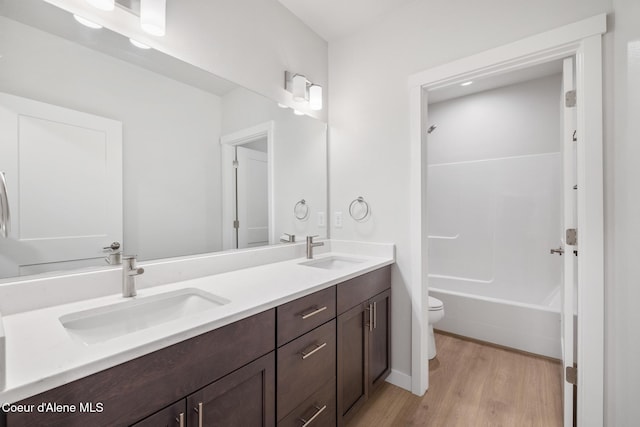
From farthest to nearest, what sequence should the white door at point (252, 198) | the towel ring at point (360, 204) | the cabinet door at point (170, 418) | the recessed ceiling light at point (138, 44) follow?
the towel ring at point (360, 204) < the white door at point (252, 198) < the recessed ceiling light at point (138, 44) < the cabinet door at point (170, 418)

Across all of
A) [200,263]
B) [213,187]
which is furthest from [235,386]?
[213,187]

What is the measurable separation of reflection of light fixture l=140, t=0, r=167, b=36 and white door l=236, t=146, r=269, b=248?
63 centimetres

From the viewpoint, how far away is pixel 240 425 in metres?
0.91

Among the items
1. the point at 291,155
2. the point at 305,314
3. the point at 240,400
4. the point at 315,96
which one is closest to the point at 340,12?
the point at 315,96

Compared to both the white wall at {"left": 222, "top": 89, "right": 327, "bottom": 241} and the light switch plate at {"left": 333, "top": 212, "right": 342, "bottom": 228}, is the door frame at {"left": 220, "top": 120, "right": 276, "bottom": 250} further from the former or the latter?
the light switch plate at {"left": 333, "top": 212, "right": 342, "bottom": 228}

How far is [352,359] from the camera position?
1.49 meters

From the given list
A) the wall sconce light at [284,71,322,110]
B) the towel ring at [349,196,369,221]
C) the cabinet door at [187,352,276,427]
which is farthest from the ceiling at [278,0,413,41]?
the cabinet door at [187,352,276,427]

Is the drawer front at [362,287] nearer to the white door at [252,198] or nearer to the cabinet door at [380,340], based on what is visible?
the cabinet door at [380,340]

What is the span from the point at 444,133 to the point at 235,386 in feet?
10.7

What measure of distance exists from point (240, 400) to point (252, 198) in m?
1.08

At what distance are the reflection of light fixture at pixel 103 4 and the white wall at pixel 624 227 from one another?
Result: 6.35ft

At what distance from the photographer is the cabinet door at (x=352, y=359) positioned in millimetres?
1388

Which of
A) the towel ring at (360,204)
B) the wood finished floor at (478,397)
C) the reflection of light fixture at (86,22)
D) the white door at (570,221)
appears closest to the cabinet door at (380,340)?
the wood finished floor at (478,397)

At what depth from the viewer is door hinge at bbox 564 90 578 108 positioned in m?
1.38
